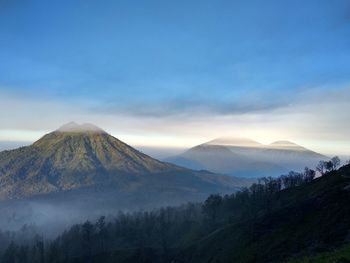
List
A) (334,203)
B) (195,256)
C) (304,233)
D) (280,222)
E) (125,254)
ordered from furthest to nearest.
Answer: (125,254) → (195,256) → (280,222) → (334,203) → (304,233)

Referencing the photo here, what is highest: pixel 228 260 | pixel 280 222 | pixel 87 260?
pixel 280 222

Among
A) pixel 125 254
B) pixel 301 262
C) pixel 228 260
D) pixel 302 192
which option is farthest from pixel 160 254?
pixel 301 262

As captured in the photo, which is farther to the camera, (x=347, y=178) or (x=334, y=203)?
(x=347, y=178)

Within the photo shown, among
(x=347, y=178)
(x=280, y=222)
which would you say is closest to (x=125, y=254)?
(x=280, y=222)

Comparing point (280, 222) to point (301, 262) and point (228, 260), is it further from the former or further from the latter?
point (301, 262)

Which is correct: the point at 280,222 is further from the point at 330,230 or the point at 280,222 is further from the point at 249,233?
the point at 330,230

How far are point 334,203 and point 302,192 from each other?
8279 centimetres

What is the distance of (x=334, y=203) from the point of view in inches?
4688

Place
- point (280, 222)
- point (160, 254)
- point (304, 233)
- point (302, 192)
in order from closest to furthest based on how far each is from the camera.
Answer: point (304, 233)
point (280, 222)
point (160, 254)
point (302, 192)

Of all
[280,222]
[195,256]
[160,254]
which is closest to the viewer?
[280,222]

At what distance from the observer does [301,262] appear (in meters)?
41.9

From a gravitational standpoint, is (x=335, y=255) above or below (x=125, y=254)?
above

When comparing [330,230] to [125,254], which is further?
[125,254]

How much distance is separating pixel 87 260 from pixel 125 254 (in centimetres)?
2413
